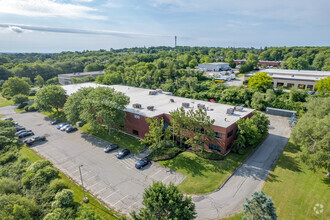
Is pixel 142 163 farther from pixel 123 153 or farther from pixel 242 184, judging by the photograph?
pixel 242 184

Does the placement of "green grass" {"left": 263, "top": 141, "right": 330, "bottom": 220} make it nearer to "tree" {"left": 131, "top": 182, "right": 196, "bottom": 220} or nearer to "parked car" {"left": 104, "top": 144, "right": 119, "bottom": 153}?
"tree" {"left": 131, "top": 182, "right": 196, "bottom": 220}

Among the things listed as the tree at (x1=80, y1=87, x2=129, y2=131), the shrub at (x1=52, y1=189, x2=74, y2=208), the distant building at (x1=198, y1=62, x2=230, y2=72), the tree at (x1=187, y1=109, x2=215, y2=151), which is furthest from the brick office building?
the distant building at (x1=198, y1=62, x2=230, y2=72)

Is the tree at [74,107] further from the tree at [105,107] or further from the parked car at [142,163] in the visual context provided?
the parked car at [142,163]

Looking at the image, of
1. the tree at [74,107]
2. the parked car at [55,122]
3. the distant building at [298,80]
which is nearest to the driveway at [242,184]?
the tree at [74,107]

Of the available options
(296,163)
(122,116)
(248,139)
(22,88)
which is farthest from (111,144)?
(22,88)

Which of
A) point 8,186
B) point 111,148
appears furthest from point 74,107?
point 8,186

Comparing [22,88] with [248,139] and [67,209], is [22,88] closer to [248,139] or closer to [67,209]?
[67,209]
